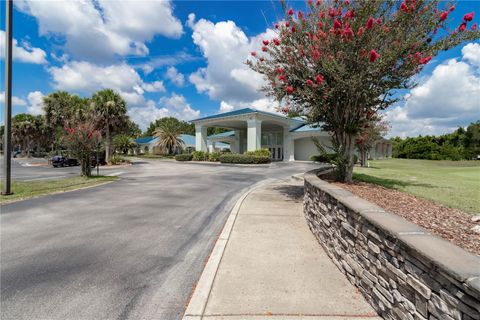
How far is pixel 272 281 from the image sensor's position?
12.6ft

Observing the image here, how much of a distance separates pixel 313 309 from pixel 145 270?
2552 millimetres

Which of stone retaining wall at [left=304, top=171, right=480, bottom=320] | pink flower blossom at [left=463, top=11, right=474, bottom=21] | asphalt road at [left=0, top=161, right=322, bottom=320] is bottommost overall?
asphalt road at [left=0, top=161, right=322, bottom=320]

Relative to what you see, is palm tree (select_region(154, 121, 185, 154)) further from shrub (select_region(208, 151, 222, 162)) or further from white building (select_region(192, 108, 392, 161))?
shrub (select_region(208, 151, 222, 162))

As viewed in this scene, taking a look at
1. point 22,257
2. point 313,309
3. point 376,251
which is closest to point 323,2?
point 376,251

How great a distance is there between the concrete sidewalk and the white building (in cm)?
2848

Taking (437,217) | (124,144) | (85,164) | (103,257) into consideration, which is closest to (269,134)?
(85,164)

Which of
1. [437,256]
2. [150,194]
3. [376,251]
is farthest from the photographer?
[150,194]

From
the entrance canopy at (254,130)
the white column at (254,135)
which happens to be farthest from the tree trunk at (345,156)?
the white column at (254,135)

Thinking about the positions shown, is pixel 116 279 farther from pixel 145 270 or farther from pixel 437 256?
pixel 437 256

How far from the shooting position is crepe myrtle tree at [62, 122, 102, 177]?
16328mm

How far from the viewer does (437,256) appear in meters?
2.18

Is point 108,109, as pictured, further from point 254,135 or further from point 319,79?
point 319,79

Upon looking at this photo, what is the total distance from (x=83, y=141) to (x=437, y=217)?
17.7 metres

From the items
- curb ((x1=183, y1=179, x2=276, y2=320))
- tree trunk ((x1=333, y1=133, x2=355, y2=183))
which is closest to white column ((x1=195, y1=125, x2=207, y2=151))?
tree trunk ((x1=333, y1=133, x2=355, y2=183))
